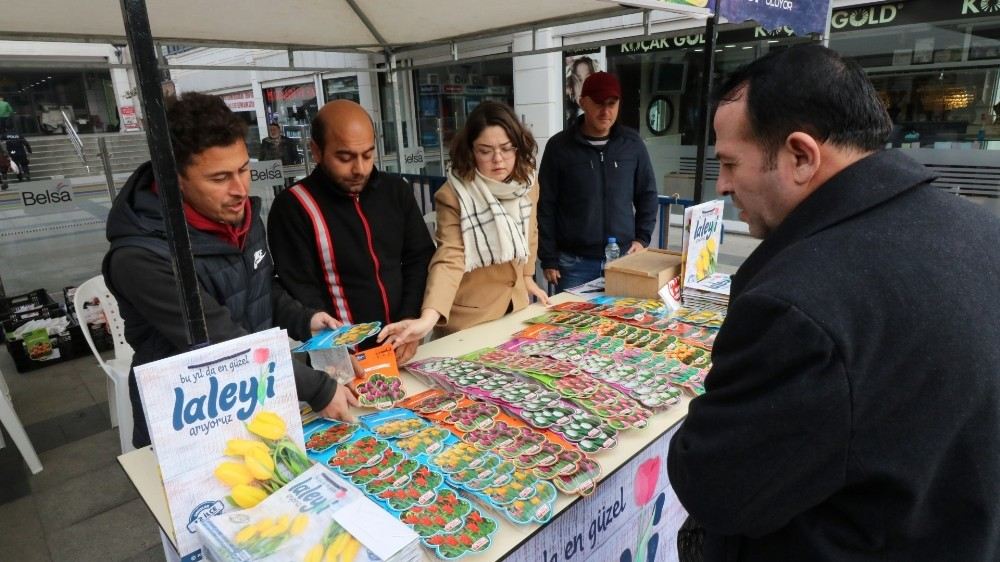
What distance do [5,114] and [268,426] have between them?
26.9 feet

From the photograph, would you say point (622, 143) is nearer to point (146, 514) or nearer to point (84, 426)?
point (146, 514)

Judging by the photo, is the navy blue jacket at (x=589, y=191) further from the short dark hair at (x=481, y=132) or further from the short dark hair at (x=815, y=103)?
the short dark hair at (x=815, y=103)

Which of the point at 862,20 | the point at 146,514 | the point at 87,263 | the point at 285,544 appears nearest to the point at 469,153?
the point at 285,544

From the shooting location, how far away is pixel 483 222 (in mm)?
2168

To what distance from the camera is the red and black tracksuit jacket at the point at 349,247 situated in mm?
1905

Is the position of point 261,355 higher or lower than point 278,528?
higher

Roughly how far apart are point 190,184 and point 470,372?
913 mm

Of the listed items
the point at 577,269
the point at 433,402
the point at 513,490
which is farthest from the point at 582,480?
the point at 577,269

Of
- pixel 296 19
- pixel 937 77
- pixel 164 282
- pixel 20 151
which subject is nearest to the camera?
pixel 164 282

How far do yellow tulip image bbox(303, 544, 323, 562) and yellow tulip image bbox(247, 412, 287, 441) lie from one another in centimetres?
26

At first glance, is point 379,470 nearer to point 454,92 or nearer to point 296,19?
point 296,19

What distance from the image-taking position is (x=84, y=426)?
3.38 metres

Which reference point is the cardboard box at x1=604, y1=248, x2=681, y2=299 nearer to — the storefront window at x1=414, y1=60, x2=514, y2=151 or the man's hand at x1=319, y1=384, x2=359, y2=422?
the man's hand at x1=319, y1=384, x2=359, y2=422

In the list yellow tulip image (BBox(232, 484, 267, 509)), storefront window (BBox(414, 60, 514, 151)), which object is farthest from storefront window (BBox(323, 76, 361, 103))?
yellow tulip image (BBox(232, 484, 267, 509))
